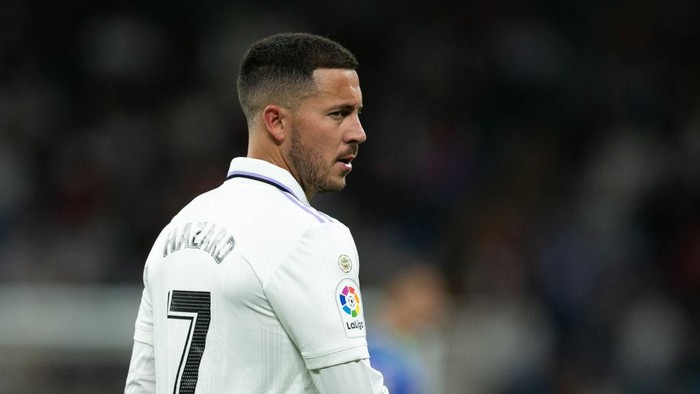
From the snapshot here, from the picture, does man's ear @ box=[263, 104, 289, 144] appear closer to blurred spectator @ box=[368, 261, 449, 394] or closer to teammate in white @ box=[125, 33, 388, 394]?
teammate in white @ box=[125, 33, 388, 394]

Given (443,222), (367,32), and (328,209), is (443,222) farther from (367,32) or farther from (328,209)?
(367,32)

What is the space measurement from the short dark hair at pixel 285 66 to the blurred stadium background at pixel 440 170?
4.37m

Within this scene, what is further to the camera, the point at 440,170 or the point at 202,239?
the point at 440,170

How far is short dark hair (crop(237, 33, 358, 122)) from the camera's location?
2861mm

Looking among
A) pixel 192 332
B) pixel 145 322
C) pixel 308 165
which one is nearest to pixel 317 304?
pixel 192 332

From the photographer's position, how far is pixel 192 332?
270 centimetres

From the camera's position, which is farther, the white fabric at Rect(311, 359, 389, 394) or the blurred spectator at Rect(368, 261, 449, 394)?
the blurred spectator at Rect(368, 261, 449, 394)

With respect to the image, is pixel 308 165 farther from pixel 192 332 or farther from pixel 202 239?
pixel 192 332

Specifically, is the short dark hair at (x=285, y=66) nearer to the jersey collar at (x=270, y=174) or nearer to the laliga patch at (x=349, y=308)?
the jersey collar at (x=270, y=174)

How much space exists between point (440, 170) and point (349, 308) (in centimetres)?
779

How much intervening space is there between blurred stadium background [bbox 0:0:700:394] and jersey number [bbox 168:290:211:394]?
4.51 metres

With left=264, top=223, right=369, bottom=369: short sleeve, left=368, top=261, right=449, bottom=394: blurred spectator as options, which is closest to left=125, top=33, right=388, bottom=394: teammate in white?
left=264, top=223, right=369, bottom=369: short sleeve

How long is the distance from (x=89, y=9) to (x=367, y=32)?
254 centimetres

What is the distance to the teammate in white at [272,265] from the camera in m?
2.59
